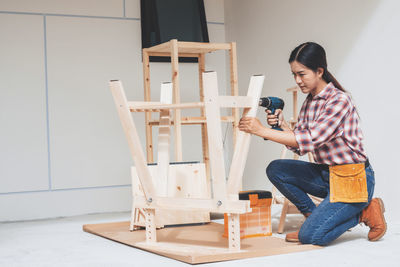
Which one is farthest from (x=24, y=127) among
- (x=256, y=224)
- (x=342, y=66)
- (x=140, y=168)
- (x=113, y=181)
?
(x=342, y=66)

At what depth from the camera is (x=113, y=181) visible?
4.75 metres

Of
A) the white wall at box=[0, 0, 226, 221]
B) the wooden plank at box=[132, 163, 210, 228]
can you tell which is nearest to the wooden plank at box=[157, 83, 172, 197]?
the wooden plank at box=[132, 163, 210, 228]

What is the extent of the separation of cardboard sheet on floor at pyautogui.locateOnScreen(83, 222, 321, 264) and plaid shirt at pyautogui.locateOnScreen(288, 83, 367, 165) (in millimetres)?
496

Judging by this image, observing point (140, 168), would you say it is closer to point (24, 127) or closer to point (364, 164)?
point (364, 164)

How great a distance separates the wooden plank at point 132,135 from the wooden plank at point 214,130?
438mm

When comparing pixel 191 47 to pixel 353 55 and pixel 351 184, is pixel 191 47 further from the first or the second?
pixel 351 184

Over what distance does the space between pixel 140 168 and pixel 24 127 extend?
199 centimetres

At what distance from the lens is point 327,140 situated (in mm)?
2689

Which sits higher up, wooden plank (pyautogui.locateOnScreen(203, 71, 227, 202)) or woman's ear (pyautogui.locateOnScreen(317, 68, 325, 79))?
woman's ear (pyautogui.locateOnScreen(317, 68, 325, 79))

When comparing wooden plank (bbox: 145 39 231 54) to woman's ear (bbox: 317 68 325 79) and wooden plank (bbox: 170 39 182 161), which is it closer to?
wooden plank (bbox: 170 39 182 161)

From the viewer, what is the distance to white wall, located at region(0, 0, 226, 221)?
4398 millimetres

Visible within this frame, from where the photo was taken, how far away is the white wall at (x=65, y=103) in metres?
4.40

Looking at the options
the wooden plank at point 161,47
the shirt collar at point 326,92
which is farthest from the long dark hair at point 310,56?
the wooden plank at point 161,47

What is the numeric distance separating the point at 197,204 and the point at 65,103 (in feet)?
7.60
